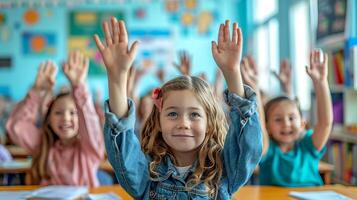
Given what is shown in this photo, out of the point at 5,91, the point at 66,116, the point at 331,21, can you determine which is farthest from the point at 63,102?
the point at 5,91

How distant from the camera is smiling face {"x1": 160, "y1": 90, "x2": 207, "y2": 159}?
4.31 feet

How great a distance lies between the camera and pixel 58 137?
7.81 ft

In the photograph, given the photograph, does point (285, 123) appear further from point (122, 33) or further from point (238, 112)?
point (122, 33)

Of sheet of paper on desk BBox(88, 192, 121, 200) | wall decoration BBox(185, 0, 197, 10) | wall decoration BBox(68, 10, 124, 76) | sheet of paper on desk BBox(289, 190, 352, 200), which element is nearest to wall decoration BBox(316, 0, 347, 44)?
sheet of paper on desk BBox(289, 190, 352, 200)

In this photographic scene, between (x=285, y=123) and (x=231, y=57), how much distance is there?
3.64ft

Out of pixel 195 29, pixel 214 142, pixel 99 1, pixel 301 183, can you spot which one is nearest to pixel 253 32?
pixel 195 29

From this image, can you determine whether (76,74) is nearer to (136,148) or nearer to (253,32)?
(136,148)

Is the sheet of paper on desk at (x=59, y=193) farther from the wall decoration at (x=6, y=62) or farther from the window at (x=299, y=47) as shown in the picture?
the wall decoration at (x=6, y=62)

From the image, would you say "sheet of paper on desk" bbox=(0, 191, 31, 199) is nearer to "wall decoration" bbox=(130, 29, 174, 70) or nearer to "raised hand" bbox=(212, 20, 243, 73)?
"raised hand" bbox=(212, 20, 243, 73)

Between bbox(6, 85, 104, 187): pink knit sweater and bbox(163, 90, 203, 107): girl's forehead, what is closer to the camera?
bbox(163, 90, 203, 107): girl's forehead

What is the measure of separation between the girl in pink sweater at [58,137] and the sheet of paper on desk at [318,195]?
0.97 meters

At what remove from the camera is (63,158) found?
7.58ft

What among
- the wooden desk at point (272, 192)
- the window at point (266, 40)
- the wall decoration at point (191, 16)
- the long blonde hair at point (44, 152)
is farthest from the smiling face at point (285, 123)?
the wall decoration at point (191, 16)

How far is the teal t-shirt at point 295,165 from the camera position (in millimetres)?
2170
